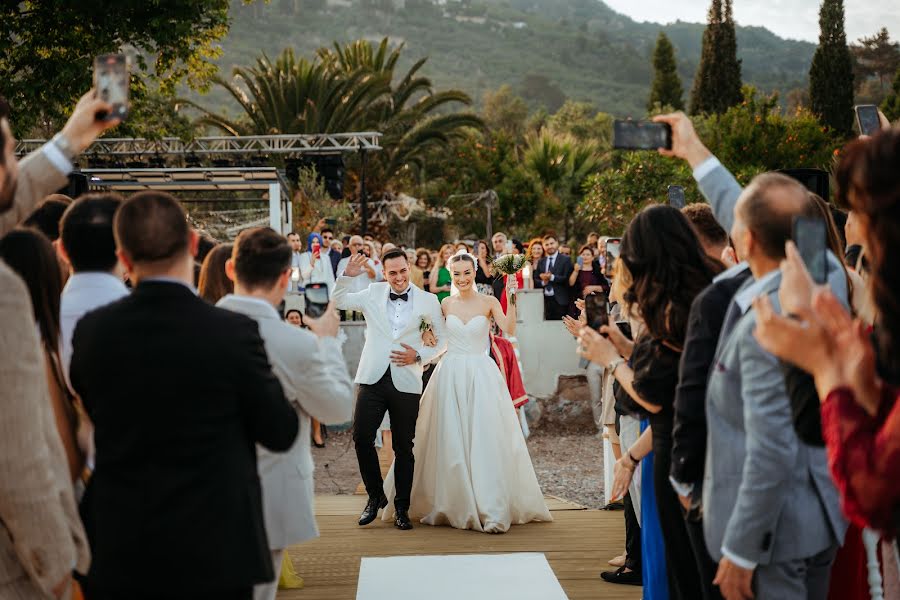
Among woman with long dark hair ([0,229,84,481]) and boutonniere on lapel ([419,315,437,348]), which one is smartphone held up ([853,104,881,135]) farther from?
boutonniere on lapel ([419,315,437,348])

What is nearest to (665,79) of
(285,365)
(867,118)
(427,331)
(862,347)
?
(427,331)

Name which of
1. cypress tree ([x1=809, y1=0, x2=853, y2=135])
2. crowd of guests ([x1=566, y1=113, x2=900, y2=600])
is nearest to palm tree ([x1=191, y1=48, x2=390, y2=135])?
crowd of guests ([x1=566, y1=113, x2=900, y2=600])

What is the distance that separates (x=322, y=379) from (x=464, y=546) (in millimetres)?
3505

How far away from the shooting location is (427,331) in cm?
740

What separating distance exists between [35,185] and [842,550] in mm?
3085

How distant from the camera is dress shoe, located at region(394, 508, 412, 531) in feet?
23.1

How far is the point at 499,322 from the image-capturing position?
296 inches

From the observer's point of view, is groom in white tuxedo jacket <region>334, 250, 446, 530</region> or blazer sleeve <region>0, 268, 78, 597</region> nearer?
blazer sleeve <region>0, 268, 78, 597</region>

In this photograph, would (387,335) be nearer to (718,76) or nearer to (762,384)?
(762,384)

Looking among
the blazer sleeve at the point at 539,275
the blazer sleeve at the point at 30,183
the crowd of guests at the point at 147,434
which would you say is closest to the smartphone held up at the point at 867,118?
the crowd of guests at the point at 147,434

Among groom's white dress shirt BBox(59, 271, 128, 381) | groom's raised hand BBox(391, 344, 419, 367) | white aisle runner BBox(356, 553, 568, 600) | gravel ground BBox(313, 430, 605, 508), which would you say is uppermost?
groom's white dress shirt BBox(59, 271, 128, 381)

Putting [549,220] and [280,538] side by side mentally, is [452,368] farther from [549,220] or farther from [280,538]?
[549,220]

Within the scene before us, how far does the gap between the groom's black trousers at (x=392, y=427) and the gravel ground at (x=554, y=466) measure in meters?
3.83

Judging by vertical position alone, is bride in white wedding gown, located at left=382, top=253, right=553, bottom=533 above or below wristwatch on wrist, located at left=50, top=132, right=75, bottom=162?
below
